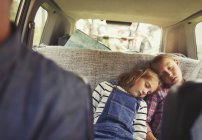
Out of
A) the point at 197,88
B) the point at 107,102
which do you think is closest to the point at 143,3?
the point at 107,102

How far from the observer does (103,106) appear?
184cm

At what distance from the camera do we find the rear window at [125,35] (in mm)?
3479

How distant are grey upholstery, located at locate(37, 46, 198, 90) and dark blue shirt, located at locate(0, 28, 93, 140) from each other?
4.56 feet

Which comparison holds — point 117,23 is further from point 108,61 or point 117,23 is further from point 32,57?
point 32,57

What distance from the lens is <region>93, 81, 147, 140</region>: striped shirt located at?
1773 millimetres

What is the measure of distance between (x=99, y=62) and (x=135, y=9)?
0.69 metres

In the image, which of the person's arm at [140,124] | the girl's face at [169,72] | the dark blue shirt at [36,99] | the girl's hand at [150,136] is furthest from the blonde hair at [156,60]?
the dark blue shirt at [36,99]

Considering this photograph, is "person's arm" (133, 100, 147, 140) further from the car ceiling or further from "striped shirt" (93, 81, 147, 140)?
the car ceiling

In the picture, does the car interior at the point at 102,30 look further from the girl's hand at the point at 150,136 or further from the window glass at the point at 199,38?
the girl's hand at the point at 150,136

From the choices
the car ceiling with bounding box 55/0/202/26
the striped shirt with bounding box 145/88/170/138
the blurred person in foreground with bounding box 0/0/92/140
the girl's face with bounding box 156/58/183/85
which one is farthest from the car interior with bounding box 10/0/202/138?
the blurred person in foreground with bounding box 0/0/92/140

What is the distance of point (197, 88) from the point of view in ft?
2.70

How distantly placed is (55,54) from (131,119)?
0.62 m

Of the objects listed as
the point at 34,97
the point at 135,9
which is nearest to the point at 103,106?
the point at 135,9

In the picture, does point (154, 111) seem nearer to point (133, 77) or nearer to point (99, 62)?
point (133, 77)
